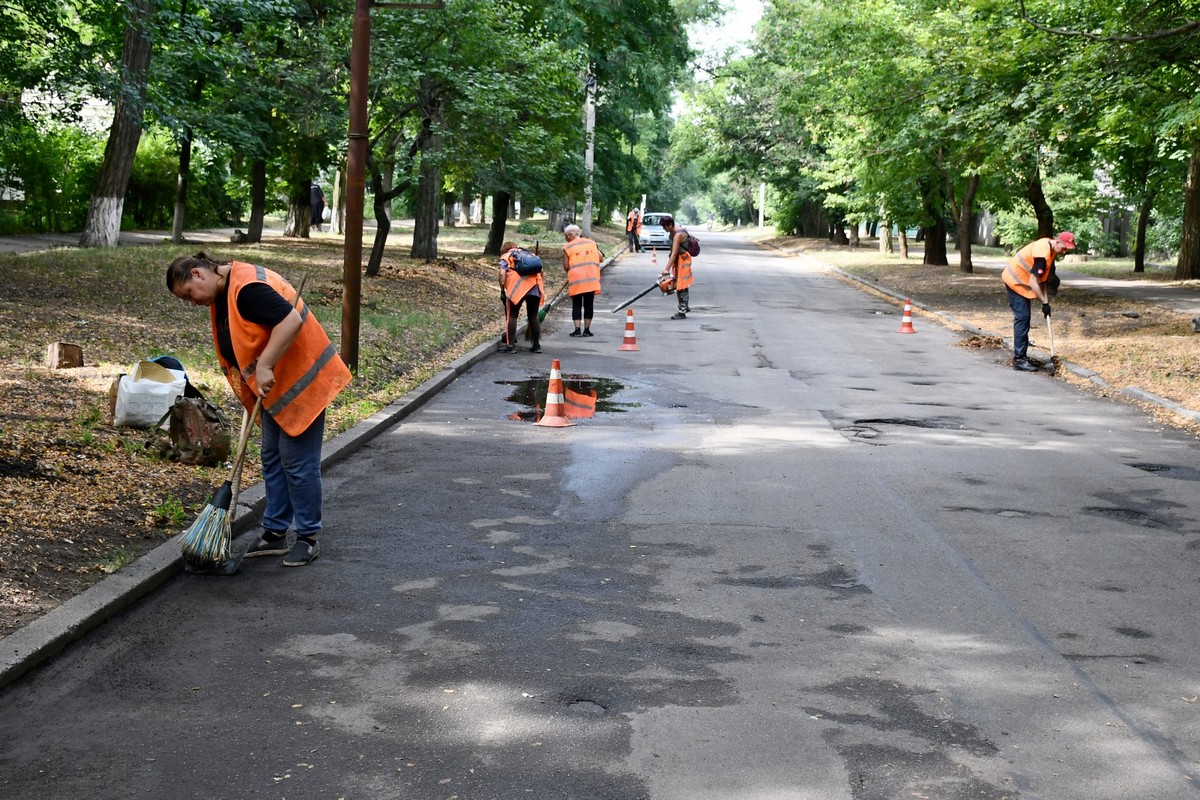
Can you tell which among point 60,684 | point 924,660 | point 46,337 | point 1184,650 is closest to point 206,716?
point 60,684

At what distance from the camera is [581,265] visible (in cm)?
1895

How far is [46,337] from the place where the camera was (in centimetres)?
1259

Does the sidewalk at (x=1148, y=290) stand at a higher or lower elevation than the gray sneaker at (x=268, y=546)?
higher

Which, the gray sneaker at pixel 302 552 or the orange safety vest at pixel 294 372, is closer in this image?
the orange safety vest at pixel 294 372

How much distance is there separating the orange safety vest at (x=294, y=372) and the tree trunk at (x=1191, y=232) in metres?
29.0

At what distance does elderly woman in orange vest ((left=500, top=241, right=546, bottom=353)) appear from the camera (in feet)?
53.7

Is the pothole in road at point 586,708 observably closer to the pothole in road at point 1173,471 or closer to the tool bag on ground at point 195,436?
the tool bag on ground at point 195,436

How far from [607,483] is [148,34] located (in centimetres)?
1058

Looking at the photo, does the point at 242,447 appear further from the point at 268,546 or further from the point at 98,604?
the point at 98,604

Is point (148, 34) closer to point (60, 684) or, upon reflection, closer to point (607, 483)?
point (607, 483)

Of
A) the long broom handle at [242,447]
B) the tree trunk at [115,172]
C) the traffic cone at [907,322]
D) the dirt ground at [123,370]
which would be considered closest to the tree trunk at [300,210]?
the dirt ground at [123,370]

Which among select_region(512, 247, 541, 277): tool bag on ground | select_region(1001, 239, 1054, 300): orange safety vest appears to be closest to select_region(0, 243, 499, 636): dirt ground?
select_region(512, 247, 541, 277): tool bag on ground

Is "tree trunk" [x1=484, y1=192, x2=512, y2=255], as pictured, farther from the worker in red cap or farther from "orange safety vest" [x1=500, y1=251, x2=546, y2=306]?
the worker in red cap

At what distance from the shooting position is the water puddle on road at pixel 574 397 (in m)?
12.3
